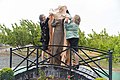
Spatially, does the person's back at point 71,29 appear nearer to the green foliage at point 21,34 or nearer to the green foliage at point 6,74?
the green foliage at point 6,74

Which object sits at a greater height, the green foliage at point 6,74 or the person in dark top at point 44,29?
the person in dark top at point 44,29

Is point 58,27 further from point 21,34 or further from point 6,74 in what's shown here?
point 21,34

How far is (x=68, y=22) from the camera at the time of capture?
15.3 feet

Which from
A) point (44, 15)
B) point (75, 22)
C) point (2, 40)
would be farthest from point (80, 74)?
point (2, 40)

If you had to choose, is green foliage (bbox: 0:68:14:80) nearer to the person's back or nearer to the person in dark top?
the person in dark top

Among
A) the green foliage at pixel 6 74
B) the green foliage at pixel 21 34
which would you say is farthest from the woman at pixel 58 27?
the green foliage at pixel 21 34

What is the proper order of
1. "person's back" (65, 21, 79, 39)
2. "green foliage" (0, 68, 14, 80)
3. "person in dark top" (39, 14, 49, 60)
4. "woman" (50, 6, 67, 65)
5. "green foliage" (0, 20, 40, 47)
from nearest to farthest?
"green foliage" (0, 68, 14, 80), "person's back" (65, 21, 79, 39), "woman" (50, 6, 67, 65), "person in dark top" (39, 14, 49, 60), "green foliage" (0, 20, 40, 47)

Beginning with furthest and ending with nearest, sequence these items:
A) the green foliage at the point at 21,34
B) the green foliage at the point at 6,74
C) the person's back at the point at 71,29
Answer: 1. the green foliage at the point at 21,34
2. the person's back at the point at 71,29
3. the green foliage at the point at 6,74

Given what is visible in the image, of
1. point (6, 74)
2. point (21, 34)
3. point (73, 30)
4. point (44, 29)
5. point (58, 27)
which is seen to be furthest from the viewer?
point (21, 34)

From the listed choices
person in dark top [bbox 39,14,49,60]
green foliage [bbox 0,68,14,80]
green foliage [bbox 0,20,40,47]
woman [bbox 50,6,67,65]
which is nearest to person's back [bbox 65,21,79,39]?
woman [bbox 50,6,67,65]

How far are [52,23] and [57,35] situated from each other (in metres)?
0.23

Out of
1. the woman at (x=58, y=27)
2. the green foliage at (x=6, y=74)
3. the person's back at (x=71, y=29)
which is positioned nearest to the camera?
the green foliage at (x=6, y=74)

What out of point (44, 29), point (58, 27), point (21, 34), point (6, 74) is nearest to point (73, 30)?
point (58, 27)

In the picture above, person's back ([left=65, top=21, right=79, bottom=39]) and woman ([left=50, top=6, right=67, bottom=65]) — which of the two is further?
woman ([left=50, top=6, right=67, bottom=65])
